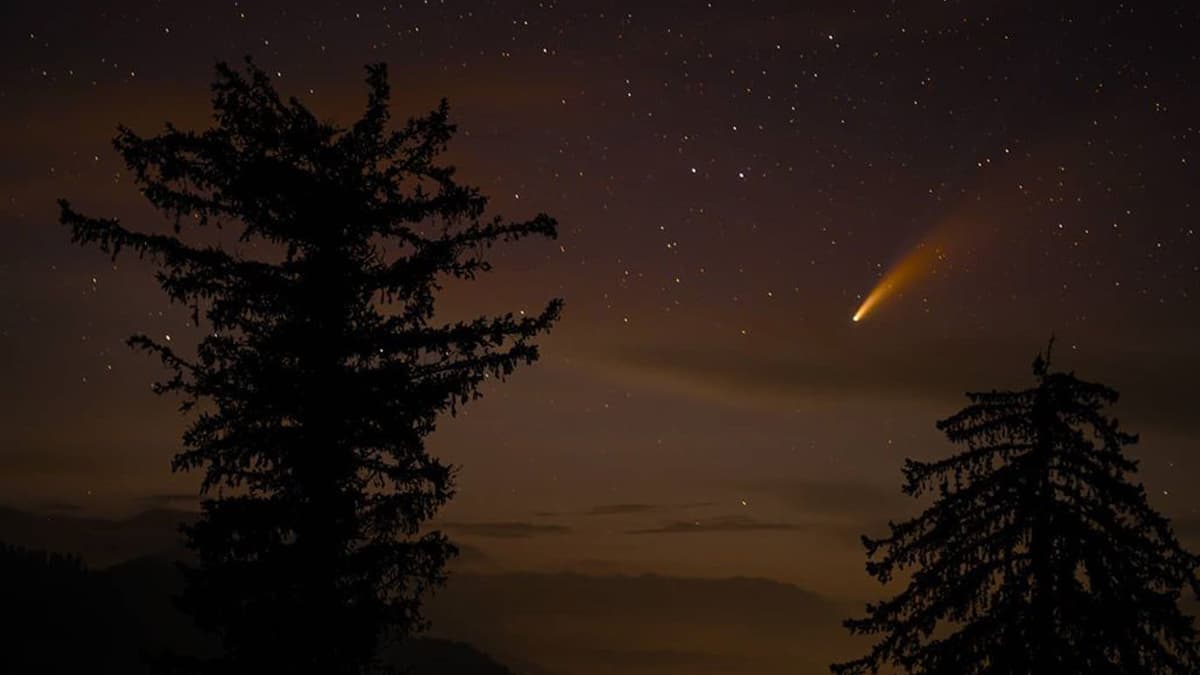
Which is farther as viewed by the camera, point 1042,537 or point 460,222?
point 1042,537

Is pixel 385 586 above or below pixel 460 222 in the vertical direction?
below

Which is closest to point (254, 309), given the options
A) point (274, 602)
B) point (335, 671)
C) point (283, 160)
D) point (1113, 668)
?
point (283, 160)

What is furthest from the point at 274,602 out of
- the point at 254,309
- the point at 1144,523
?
the point at 1144,523

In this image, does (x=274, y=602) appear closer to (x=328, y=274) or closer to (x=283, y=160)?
(x=328, y=274)

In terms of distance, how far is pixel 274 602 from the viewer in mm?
12867

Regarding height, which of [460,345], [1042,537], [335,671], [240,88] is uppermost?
[240,88]

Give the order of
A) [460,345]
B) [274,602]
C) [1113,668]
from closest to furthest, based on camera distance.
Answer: [274,602], [460,345], [1113,668]

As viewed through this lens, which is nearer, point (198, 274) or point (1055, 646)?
point (198, 274)

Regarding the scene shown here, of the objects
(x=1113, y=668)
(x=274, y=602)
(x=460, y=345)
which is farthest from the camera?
(x=1113, y=668)

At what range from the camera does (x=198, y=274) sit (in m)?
13.4

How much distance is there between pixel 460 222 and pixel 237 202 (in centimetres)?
249

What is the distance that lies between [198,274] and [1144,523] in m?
12.3

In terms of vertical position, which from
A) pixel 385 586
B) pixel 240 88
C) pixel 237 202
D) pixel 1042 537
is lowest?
pixel 385 586

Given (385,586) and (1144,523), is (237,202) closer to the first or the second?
(385,586)
